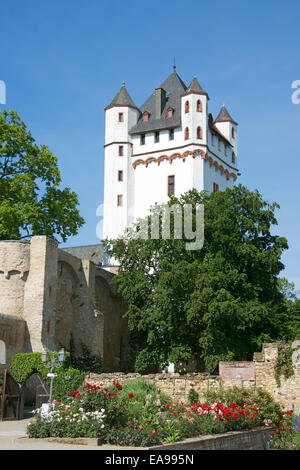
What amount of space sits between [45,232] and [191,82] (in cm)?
1830

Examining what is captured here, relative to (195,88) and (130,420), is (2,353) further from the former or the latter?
(195,88)

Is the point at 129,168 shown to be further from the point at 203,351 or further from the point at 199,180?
the point at 203,351

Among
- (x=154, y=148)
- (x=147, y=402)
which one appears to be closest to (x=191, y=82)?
(x=154, y=148)

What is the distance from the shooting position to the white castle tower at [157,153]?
143 ft

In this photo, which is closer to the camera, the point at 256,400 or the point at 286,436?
the point at 286,436

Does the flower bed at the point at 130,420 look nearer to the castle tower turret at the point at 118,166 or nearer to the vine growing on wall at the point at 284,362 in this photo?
the vine growing on wall at the point at 284,362

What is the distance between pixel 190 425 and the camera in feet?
48.7

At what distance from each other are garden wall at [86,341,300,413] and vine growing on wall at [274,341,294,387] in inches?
5.5

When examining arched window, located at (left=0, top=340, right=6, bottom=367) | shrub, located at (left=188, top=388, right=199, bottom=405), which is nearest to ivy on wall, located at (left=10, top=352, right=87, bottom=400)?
arched window, located at (left=0, top=340, right=6, bottom=367)

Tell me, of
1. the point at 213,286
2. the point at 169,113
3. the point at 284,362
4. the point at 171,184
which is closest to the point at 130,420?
the point at 284,362

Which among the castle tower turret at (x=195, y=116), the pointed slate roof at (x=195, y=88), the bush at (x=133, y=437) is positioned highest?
the pointed slate roof at (x=195, y=88)

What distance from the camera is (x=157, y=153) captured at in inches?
1774

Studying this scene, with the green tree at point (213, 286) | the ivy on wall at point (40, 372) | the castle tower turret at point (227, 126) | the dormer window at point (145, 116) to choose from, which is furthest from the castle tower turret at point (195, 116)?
the ivy on wall at point (40, 372)

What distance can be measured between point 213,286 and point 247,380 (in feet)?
31.3
